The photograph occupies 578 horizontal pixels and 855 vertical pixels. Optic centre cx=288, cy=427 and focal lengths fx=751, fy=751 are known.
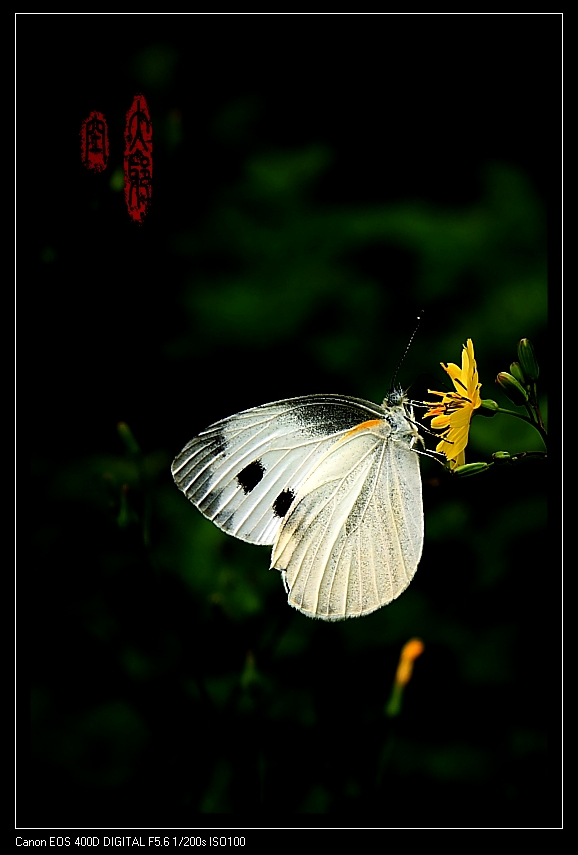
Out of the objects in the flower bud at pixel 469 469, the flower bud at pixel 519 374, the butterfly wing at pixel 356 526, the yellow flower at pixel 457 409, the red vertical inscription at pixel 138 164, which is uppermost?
the red vertical inscription at pixel 138 164

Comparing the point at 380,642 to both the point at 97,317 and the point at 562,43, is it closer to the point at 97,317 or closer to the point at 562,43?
the point at 97,317

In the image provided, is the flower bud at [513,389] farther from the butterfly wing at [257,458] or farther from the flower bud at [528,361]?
the butterfly wing at [257,458]

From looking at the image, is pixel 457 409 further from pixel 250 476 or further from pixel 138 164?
pixel 138 164

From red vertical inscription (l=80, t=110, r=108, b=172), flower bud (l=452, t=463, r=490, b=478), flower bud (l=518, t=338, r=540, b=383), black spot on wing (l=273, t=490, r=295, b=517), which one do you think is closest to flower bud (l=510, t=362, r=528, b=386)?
flower bud (l=518, t=338, r=540, b=383)

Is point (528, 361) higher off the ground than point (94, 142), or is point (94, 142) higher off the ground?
point (94, 142)

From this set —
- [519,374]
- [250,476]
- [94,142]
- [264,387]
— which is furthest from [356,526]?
[94,142]

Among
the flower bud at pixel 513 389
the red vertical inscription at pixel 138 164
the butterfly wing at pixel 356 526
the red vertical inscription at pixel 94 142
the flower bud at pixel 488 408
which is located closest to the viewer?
the flower bud at pixel 513 389

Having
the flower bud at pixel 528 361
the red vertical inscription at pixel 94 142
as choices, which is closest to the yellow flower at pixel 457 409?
the flower bud at pixel 528 361
